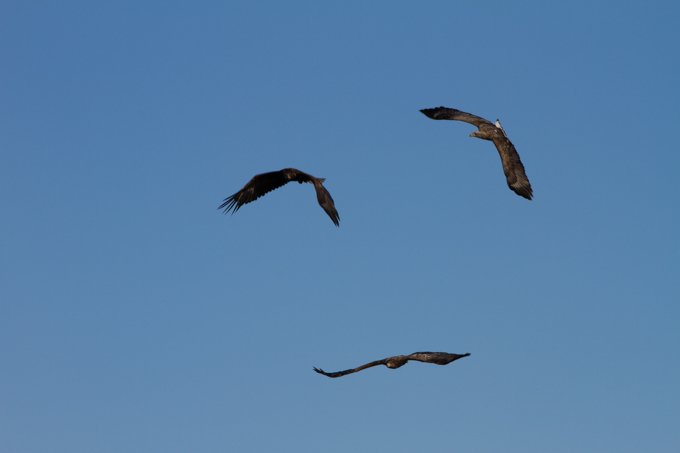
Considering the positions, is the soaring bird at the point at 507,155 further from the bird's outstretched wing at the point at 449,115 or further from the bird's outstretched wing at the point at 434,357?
the bird's outstretched wing at the point at 434,357

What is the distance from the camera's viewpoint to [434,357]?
31.6 meters

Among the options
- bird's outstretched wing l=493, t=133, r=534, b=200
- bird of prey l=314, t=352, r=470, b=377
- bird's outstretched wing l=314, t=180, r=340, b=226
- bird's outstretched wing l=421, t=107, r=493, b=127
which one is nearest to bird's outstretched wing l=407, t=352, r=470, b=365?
bird of prey l=314, t=352, r=470, b=377

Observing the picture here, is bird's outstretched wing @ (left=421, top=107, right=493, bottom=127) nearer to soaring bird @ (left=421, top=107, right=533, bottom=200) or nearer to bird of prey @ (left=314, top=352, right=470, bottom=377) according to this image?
soaring bird @ (left=421, top=107, right=533, bottom=200)

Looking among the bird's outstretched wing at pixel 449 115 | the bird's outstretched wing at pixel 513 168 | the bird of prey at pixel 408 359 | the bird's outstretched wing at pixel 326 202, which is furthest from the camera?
the bird's outstretched wing at pixel 449 115

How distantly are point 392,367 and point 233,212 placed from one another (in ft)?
42.0

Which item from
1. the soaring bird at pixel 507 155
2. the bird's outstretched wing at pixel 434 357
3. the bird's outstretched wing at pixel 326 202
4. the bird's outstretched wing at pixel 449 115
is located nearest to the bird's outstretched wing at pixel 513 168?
the soaring bird at pixel 507 155

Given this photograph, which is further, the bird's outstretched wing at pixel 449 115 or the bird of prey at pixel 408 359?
the bird's outstretched wing at pixel 449 115

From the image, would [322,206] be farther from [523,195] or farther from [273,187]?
[523,195]

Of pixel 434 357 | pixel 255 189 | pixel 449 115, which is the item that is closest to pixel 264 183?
pixel 255 189

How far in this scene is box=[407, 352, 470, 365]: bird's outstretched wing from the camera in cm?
3138

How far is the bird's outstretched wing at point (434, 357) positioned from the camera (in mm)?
31375

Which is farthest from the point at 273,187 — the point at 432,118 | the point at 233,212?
the point at 432,118

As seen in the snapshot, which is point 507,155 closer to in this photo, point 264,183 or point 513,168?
point 513,168

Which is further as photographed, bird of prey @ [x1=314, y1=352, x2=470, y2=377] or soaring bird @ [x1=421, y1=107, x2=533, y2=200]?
soaring bird @ [x1=421, y1=107, x2=533, y2=200]
